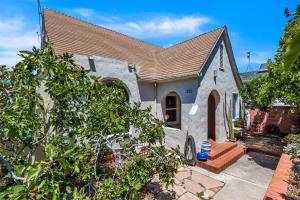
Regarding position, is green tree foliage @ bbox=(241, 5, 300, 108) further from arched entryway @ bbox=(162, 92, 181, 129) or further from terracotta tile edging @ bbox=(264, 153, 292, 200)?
arched entryway @ bbox=(162, 92, 181, 129)

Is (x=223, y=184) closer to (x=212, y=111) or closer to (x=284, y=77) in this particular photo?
(x=212, y=111)

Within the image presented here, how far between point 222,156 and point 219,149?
0.64 m

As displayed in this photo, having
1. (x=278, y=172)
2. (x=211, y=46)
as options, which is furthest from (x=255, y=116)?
(x=278, y=172)

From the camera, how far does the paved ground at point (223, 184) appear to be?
24.9 feet

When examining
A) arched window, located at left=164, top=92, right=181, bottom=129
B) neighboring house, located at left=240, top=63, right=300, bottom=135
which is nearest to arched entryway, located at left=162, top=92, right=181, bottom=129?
arched window, located at left=164, top=92, right=181, bottom=129

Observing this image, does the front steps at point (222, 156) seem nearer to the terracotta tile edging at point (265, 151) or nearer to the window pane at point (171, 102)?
the terracotta tile edging at point (265, 151)

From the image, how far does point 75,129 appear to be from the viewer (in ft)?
20.0

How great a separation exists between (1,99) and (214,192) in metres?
9.02

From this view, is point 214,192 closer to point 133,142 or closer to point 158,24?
point 133,142

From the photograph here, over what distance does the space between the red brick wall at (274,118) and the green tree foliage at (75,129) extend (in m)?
18.3

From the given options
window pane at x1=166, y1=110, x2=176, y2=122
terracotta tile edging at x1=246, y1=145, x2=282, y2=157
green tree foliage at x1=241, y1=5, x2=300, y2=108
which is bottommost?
terracotta tile edging at x1=246, y1=145, x2=282, y2=157

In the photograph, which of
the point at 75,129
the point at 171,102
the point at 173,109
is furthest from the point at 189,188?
the point at 171,102

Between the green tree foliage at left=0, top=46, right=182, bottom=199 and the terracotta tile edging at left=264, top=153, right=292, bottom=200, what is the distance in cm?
346

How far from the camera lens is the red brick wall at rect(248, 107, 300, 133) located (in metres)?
18.2
